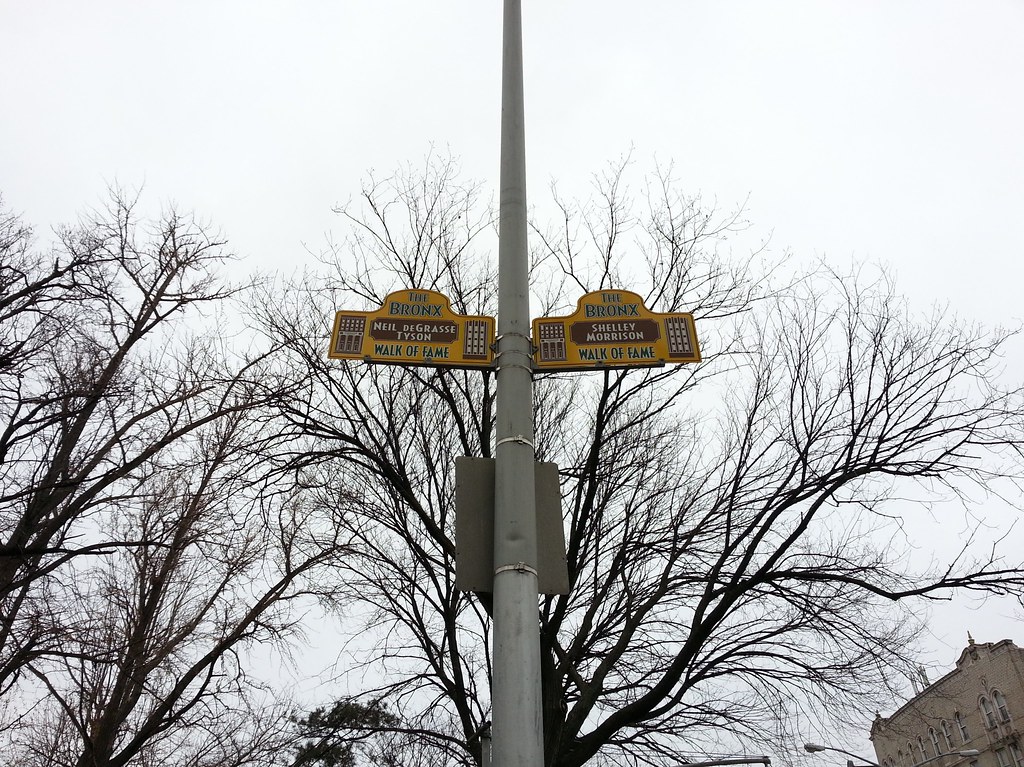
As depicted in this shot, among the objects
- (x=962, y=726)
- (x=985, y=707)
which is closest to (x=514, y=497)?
(x=985, y=707)

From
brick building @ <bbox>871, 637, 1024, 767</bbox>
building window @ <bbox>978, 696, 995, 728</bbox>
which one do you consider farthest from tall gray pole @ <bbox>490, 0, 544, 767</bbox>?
building window @ <bbox>978, 696, 995, 728</bbox>

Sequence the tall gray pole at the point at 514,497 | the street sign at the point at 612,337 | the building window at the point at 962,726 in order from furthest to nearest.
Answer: the building window at the point at 962,726, the street sign at the point at 612,337, the tall gray pole at the point at 514,497

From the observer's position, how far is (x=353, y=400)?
9.95 meters

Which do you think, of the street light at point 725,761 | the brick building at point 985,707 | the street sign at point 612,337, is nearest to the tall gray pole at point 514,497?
the street sign at point 612,337

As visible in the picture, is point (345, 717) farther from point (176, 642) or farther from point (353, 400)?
point (353, 400)

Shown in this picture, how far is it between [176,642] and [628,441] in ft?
23.5

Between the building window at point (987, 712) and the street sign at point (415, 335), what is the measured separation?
42.3m

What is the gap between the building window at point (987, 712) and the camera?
36.8 meters

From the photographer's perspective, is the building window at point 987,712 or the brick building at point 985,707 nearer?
the brick building at point 985,707

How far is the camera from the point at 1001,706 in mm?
36156

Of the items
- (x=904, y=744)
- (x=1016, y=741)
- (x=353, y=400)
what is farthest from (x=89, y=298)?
(x=904, y=744)

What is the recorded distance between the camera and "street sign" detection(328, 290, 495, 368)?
14.4ft

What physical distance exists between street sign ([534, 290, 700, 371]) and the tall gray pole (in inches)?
10.3

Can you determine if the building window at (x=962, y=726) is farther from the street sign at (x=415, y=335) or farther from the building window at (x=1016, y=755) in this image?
the street sign at (x=415, y=335)
